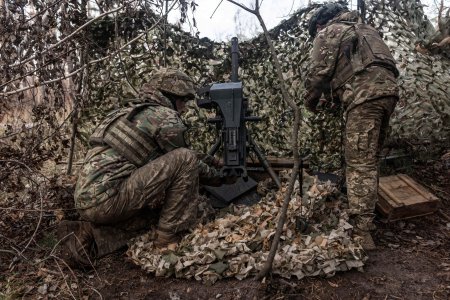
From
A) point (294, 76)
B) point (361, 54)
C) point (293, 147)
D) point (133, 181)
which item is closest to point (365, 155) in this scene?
point (361, 54)

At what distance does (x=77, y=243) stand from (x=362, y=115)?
2.98 metres

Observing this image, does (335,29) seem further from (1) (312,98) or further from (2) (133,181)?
(2) (133,181)

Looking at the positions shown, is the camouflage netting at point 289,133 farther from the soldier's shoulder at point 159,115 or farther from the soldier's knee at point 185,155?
the soldier's shoulder at point 159,115

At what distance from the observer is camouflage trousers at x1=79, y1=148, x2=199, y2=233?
3.51 metres

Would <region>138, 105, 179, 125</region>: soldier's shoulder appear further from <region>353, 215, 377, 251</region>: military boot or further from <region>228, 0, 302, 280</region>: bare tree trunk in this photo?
<region>353, 215, 377, 251</region>: military boot

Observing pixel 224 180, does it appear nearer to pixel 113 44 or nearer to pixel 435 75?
pixel 113 44

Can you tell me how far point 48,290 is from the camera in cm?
333

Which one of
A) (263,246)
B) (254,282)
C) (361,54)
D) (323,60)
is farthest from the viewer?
(323,60)

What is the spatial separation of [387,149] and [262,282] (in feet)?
10.2

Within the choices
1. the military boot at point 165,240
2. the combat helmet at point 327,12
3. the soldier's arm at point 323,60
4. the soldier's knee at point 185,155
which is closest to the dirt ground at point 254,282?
the military boot at point 165,240

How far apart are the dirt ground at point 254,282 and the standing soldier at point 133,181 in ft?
0.88

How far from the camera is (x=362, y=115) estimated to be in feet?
→ 12.1

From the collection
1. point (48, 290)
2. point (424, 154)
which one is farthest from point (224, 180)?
point (424, 154)

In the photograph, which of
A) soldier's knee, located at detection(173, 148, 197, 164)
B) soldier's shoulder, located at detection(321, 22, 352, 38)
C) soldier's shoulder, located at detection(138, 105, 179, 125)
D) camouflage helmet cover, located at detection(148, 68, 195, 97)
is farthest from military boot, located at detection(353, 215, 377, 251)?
camouflage helmet cover, located at detection(148, 68, 195, 97)
